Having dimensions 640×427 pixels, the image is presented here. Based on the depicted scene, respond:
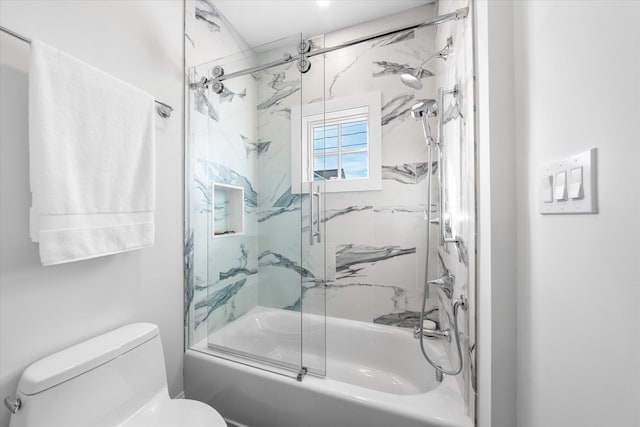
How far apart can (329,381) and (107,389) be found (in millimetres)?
929

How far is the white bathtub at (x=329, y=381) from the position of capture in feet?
3.55

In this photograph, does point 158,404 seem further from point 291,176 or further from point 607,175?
point 607,175

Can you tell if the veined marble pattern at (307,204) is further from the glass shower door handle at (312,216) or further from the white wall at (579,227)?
the white wall at (579,227)

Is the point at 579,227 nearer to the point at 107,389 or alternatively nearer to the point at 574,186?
the point at 574,186

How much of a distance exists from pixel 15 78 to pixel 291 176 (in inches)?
42.1

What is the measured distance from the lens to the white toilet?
0.82m

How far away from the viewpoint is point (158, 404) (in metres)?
1.12

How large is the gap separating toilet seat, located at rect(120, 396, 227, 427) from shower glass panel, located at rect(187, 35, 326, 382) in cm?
34

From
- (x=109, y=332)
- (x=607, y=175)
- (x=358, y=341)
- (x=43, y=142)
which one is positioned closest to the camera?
(x=607, y=175)

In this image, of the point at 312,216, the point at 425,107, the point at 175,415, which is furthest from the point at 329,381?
the point at 425,107

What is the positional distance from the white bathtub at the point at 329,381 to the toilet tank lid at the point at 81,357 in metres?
0.49

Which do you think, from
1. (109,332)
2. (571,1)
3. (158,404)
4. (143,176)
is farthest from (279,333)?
(571,1)

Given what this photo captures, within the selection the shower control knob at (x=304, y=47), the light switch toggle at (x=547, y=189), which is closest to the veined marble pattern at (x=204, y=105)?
the shower control knob at (x=304, y=47)

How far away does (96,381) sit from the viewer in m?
0.96
